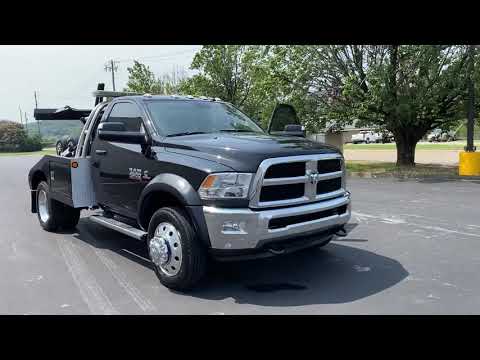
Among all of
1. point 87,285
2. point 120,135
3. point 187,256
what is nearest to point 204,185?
point 187,256

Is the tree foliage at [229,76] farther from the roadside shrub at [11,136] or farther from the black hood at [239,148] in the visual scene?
the roadside shrub at [11,136]

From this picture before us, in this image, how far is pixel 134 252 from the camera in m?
6.07

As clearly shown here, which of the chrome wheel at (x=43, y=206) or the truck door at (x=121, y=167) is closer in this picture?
the truck door at (x=121, y=167)

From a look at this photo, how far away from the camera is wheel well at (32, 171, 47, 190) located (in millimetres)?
7480

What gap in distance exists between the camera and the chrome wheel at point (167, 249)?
4473 millimetres

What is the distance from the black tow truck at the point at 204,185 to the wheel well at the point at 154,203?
12 mm

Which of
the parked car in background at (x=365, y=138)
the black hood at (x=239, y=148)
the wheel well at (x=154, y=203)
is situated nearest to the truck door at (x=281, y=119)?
the black hood at (x=239, y=148)

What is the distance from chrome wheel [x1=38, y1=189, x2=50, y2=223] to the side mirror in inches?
120

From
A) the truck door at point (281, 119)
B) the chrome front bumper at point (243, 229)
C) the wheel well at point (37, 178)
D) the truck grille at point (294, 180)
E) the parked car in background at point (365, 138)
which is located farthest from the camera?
the parked car in background at point (365, 138)

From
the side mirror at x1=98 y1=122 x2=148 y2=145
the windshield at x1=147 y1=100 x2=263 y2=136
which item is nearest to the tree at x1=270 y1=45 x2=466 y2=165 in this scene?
the windshield at x1=147 y1=100 x2=263 y2=136

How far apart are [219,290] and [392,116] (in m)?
13.5

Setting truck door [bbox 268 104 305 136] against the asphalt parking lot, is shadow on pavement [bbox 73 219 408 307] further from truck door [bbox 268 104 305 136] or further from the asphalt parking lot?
truck door [bbox 268 104 305 136]
